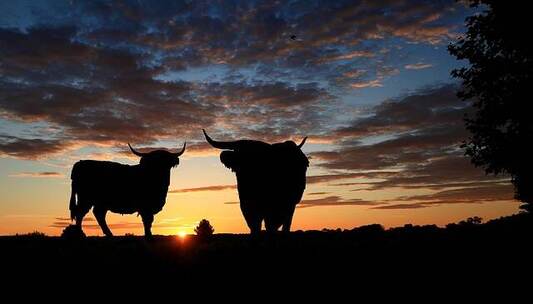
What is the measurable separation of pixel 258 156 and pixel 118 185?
32.1ft

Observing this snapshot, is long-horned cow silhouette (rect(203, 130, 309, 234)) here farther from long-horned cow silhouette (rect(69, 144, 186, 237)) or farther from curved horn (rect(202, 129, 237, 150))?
long-horned cow silhouette (rect(69, 144, 186, 237))

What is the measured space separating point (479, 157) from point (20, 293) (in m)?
19.8

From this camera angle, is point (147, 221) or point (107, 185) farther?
point (107, 185)

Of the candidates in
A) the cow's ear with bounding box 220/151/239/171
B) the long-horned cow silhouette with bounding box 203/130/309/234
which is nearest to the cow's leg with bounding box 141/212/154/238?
the cow's ear with bounding box 220/151/239/171

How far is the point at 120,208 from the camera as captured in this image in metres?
18.2

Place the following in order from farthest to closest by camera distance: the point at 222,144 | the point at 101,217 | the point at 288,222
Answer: the point at 101,217, the point at 222,144, the point at 288,222

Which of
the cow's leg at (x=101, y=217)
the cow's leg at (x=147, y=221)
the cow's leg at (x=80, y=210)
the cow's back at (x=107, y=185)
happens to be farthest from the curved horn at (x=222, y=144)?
the cow's leg at (x=80, y=210)

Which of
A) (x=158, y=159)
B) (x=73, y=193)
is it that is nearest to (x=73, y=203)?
(x=73, y=193)

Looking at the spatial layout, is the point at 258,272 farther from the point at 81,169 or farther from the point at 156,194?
the point at 81,169

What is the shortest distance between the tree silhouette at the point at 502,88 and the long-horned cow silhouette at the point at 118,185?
42.9 ft

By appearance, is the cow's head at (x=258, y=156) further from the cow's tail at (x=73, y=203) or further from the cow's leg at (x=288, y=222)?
the cow's tail at (x=73, y=203)

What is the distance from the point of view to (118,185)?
59.4 feet

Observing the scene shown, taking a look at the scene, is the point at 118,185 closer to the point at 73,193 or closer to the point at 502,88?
the point at 73,193

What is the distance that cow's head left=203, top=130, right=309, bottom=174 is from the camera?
9.89m
